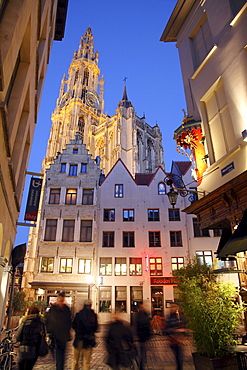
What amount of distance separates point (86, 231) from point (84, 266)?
297cm

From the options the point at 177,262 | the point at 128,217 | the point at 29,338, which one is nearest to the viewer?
the point at 29,338

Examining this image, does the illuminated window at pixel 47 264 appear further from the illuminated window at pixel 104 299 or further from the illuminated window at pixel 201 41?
the illuminated window at pixel 201 41

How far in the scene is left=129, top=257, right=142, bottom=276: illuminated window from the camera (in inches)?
836

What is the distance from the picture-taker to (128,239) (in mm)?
22266

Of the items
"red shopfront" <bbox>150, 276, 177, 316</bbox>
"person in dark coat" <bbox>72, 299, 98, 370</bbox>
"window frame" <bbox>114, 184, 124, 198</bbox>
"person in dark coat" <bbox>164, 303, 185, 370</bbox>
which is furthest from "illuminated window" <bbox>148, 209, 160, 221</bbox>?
"person in dark coat" <bbox>72, 299, 98, 370</bbox>

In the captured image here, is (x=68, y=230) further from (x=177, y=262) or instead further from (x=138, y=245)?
(x=177, y=262)

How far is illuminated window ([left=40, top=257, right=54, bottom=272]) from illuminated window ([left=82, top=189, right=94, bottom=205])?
18.6ft

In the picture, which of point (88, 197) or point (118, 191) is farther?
point (118, 191)

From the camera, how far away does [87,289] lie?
20219 millimetres

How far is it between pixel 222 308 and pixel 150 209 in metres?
17.7

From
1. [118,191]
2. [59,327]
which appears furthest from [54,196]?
[59,327]

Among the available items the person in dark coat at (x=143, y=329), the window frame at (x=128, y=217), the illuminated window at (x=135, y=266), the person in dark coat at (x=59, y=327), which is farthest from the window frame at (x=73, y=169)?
the person in dark coat at (x=143, y=329)

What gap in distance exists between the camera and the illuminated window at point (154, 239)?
72.8ft

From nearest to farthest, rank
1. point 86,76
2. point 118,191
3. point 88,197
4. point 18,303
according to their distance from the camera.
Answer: point 18,303 < point 88,197 < point 118,191 < point 86,76
